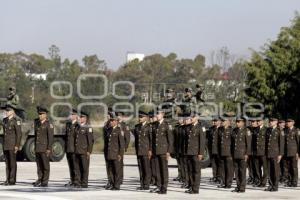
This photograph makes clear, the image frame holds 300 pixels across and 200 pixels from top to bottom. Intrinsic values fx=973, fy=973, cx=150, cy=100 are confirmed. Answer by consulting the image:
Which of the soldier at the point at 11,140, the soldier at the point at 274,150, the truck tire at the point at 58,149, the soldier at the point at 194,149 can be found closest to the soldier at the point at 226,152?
the soldier at the point at 274,150

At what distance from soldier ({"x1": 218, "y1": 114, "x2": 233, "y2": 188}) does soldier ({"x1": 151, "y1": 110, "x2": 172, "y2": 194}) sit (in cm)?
171

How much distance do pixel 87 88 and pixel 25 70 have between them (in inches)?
784

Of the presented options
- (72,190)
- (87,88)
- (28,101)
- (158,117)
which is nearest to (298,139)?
(158,117)

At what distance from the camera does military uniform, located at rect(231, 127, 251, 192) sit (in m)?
18.3

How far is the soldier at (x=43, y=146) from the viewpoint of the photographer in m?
18.8

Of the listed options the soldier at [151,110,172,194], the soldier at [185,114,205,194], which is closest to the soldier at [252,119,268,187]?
the soldier at [185,114,205,194]

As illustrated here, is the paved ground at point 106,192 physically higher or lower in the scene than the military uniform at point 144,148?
lower

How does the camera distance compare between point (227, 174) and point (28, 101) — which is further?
point (28, 101)

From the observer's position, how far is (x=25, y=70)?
75.6m

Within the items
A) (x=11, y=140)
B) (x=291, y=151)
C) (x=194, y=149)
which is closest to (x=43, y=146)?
(x=11, y=140)

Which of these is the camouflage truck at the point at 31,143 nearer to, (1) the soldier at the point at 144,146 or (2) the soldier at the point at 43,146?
(2) the soldier at the point at 43,146

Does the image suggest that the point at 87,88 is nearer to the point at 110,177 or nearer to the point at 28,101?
the point at 28,101

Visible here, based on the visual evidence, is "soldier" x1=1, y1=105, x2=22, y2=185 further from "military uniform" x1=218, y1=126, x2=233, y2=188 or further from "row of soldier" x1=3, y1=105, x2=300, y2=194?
"military uniform" x1=218, y1=126, x2=233, y2=188

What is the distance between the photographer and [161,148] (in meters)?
17.6
